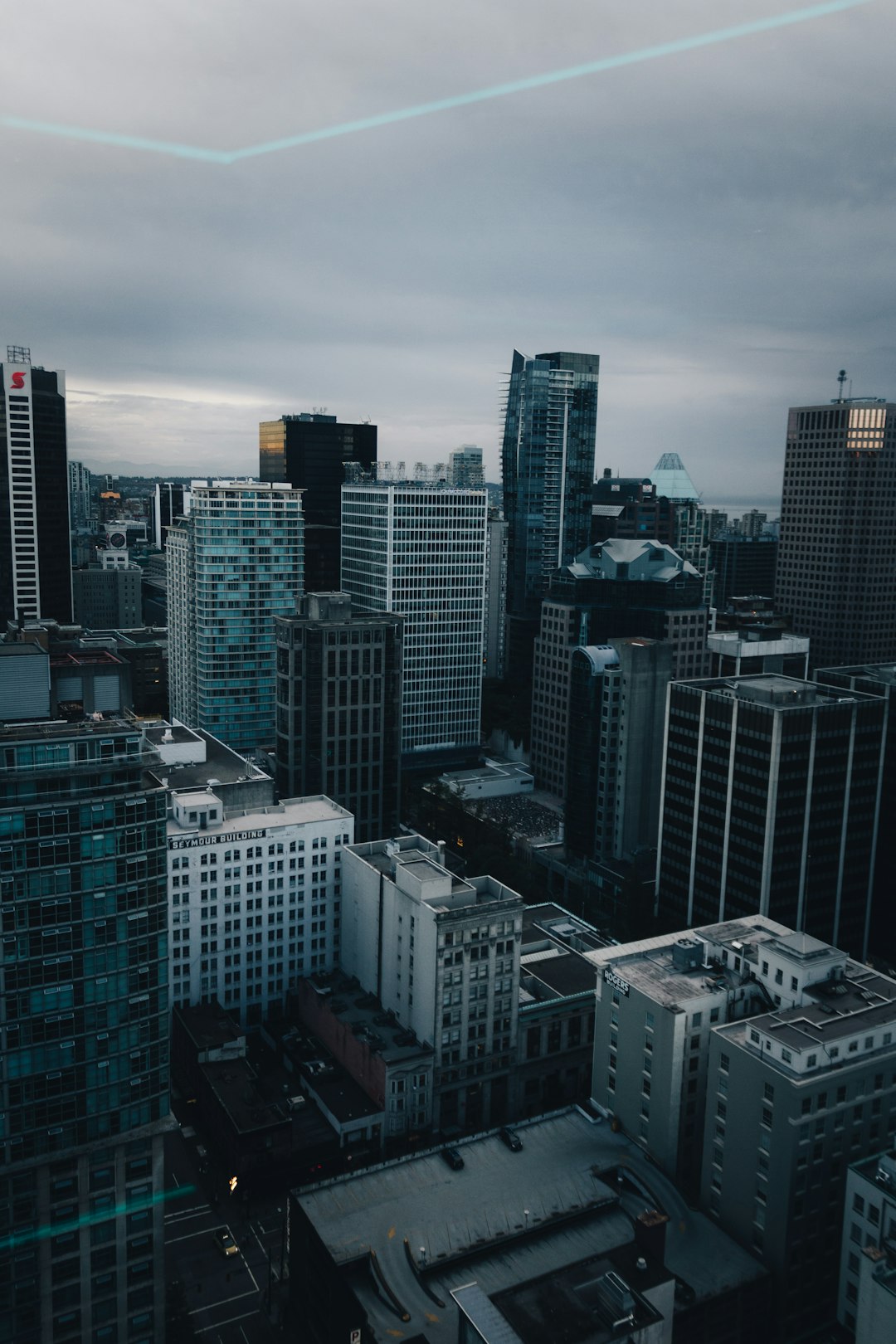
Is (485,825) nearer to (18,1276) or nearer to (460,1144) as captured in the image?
(460,1144)

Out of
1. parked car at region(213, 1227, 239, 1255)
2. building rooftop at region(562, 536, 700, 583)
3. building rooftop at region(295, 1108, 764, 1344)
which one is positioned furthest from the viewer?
building rooftop at region(562, 536, 700, 583)

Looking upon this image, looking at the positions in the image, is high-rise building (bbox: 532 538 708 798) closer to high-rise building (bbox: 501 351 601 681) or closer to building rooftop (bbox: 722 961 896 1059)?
high-rise building (bbox: 501 351 601 681)

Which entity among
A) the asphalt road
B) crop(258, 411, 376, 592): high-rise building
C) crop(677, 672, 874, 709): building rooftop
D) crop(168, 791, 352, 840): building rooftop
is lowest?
the asphalt road

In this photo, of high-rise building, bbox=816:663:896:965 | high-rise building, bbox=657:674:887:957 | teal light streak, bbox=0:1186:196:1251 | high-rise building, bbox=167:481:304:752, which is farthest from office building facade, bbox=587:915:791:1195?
high-rise building, bbox=167:481:304:752

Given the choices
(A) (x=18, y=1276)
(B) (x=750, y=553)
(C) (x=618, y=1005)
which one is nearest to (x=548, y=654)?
(C) (x=618, y=1005)

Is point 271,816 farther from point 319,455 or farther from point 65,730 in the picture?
point 319,455

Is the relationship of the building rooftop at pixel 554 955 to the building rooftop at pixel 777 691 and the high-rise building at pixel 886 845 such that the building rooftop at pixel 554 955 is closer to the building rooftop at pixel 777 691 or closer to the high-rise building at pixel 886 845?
the building rooftop at pixel 777 691

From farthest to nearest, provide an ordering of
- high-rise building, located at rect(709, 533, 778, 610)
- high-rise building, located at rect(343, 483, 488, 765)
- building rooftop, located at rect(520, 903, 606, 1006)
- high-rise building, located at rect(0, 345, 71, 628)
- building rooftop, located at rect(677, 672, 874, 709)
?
high-rise building, located at rect(709, 533, 778, 610) < high-rise building, located at rect(0, 345, 71, 628) < high-rise building, located at rect(343, 483, 488, 765) < building rooftop, located at rect(677, 672, 874, 709) < building rooftop, located at rect(520, 903, 606, 1006)

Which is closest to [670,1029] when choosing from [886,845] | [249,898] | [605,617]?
[249,898]
